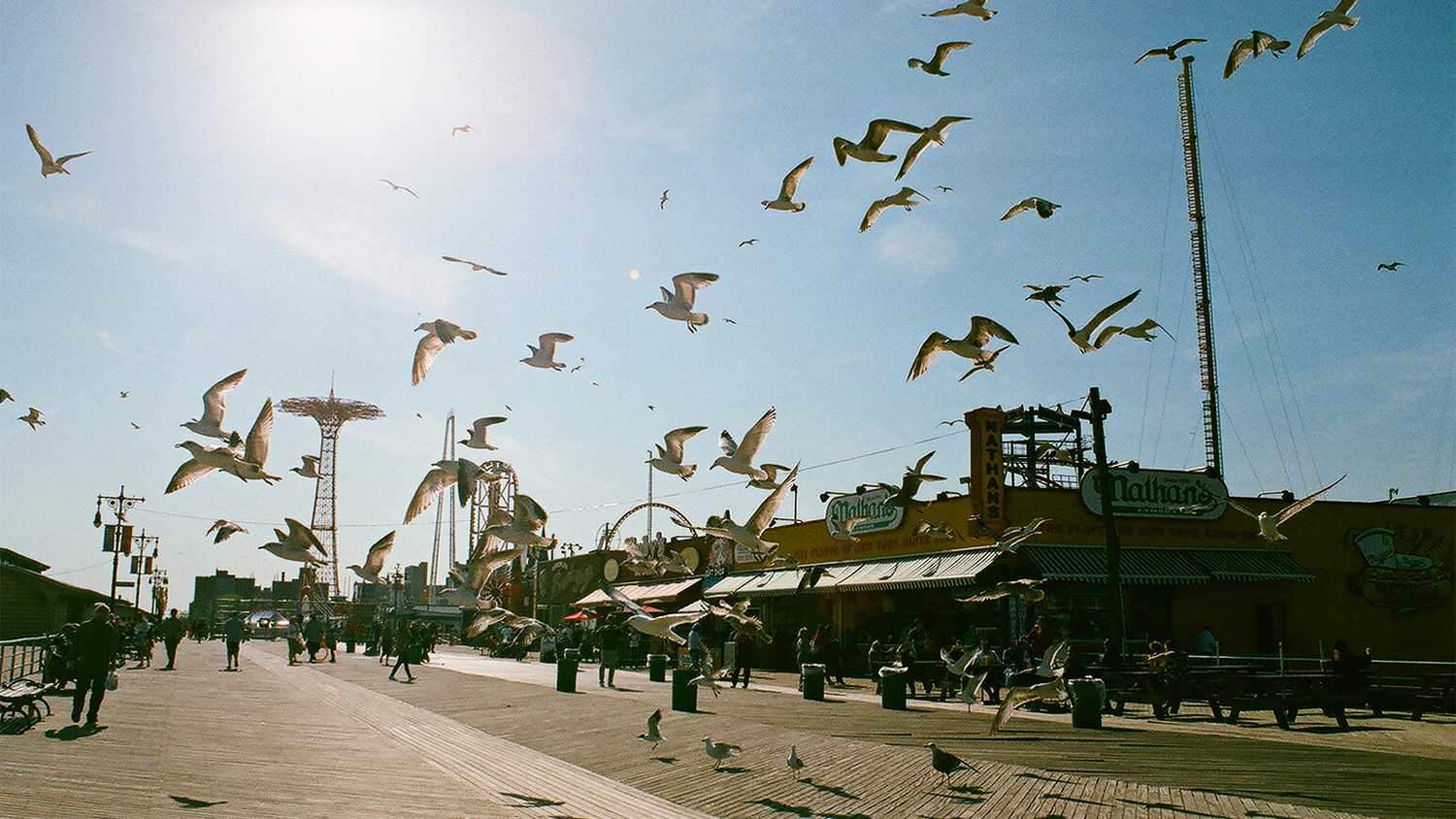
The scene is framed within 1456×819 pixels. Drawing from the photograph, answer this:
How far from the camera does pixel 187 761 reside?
12.1 m

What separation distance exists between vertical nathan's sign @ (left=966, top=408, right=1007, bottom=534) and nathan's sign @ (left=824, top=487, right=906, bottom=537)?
3151 millimetres

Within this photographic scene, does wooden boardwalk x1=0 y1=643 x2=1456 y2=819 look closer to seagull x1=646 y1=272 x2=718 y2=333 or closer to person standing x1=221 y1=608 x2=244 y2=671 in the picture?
seagull x1=646 y1=272 x2=718 y2=333

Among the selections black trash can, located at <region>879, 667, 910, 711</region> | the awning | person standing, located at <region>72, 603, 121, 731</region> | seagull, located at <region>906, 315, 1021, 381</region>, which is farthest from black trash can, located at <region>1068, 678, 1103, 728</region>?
the awning

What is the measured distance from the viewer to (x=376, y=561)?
41.4 ft

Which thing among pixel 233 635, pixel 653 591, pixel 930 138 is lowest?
pixel 233 635

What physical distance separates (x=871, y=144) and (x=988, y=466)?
852 inches

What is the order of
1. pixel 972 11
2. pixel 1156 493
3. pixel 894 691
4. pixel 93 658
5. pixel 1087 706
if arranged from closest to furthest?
1. pixel 972 11
2. pixel 93 658
3. pixel 1087 706
4. pixel 894 691
5. pixel 1156 493

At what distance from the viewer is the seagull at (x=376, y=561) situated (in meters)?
12.2

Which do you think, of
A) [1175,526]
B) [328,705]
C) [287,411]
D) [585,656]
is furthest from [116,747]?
[287,411]

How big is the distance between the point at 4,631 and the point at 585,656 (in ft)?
75.9

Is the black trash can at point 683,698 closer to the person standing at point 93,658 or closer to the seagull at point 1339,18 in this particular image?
the person standing at point 93,658

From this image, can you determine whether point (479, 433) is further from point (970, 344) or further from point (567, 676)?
point (567, 676)

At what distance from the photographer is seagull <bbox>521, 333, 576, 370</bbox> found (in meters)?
13.2

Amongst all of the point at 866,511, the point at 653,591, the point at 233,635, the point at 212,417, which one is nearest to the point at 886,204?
the point at 212,417
